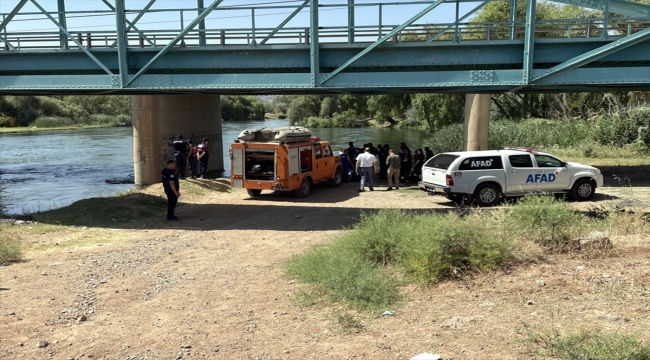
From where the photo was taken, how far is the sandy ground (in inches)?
224

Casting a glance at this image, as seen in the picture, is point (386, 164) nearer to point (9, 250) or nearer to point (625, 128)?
point (9, 250)

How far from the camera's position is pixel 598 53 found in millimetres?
12148

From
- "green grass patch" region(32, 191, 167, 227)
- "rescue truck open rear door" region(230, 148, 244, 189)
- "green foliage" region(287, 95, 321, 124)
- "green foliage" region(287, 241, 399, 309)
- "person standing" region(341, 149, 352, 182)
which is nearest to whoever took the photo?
"green foliage" region(287, 241, 399, 309)

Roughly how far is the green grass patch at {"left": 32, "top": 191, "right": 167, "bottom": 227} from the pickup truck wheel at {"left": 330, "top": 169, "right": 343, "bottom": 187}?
652 centimetres

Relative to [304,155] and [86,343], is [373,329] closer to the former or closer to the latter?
[86,343]

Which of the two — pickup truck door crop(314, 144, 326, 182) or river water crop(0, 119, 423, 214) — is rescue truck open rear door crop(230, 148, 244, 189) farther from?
river water crop(0, 119, 423, 214)

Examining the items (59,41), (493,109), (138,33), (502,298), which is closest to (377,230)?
(502,298)

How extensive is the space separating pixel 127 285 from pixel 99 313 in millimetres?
1314

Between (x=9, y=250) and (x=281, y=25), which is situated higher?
(x=281, y=25)

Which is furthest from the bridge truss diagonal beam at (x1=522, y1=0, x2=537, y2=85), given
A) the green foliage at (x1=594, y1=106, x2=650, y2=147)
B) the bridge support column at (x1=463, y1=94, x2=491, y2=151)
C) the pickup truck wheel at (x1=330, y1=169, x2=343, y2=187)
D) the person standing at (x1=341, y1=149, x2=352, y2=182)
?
the green foliage at (x1=594, y1=106, x2=650, y2=147)

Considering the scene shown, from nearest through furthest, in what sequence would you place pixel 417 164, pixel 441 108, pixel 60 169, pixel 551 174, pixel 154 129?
pixel 551 174 → pixel 417 164 → pixel 154 129 → pixel 60 169 → pixel 441 108

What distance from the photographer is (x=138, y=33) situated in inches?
570

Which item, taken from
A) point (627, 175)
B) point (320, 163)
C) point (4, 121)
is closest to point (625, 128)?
point (627, 175)

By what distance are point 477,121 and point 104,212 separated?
615 inches
